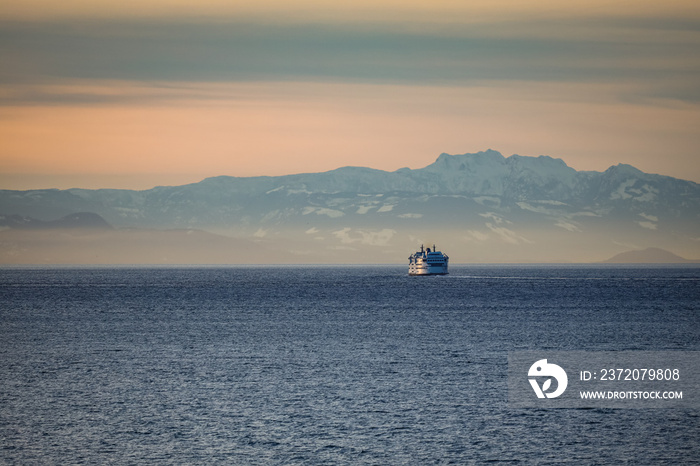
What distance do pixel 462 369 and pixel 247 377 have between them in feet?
53.7

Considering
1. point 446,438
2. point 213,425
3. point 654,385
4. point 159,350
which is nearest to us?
point 446,438

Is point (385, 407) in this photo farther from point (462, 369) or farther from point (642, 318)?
point (642, 318)

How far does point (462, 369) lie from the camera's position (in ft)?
216

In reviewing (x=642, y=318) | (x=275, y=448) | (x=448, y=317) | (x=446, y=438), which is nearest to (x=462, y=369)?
(x=446, y=438)

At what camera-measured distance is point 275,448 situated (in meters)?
40.6

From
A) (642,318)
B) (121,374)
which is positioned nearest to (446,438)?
(121,374)

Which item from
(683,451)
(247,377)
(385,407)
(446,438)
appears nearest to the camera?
(683,451)

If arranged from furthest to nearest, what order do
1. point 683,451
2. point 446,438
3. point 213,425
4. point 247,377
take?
point 247,377
point 213,425
point 446,438
point 683,451

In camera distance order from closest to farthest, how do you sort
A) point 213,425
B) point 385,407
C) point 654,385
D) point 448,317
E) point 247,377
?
point 213,425 < point 385,407 < point 654,385 < point 247,377 < point 448,317

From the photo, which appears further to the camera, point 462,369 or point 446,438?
point 462,369

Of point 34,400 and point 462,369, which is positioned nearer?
point 34,400

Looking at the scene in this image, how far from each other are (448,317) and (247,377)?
63.8 m

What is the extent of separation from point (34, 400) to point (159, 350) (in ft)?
93.2

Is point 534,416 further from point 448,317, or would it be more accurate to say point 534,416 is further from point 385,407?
point 448,317
